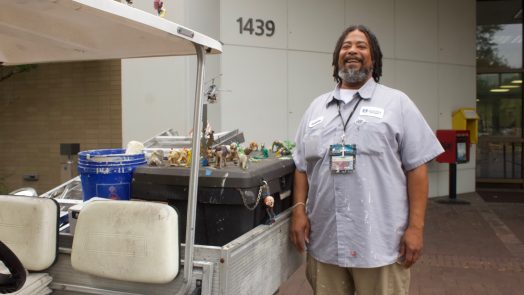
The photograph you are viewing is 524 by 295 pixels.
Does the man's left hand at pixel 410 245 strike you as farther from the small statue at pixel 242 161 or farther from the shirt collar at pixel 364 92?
the small statue at pixel 242 161

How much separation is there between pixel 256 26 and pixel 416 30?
3.57 metres

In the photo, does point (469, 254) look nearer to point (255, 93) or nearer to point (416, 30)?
point (255, 93)

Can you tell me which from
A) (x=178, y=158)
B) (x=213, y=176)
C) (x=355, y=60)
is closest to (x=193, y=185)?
(x=213, y=176)

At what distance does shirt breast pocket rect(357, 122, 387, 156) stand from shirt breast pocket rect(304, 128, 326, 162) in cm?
22

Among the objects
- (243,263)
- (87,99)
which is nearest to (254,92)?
(87,99)

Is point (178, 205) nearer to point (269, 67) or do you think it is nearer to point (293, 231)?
point (293, 231)

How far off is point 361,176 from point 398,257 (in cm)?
47

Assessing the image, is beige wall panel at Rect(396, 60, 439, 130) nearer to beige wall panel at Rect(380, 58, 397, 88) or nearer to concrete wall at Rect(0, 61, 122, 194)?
beige wall panel at Rect(380, 58, 397, 88)

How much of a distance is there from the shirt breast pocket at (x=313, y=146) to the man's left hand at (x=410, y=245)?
23.6 inches

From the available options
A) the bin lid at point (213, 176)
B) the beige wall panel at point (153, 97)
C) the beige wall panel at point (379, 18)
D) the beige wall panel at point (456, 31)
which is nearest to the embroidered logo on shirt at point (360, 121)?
the bin lid at point (213, 176)

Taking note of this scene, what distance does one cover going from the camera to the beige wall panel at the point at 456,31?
32.3ft

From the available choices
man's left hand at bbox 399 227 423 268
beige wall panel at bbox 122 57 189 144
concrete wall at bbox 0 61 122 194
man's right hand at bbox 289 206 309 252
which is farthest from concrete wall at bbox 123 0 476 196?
man's left hand at bbox 399 227 423 268

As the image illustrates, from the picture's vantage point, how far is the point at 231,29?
753 centimetres

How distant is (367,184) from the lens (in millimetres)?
2496
